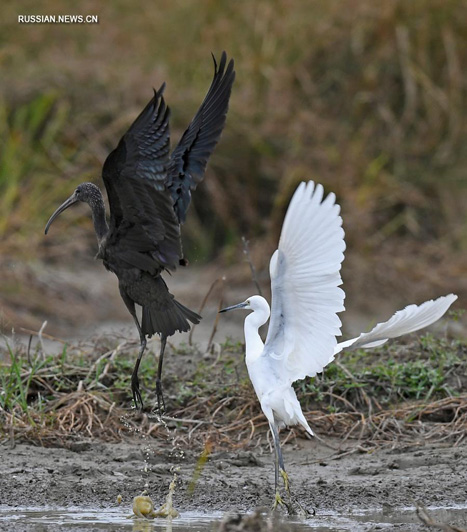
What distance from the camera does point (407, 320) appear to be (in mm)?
4836

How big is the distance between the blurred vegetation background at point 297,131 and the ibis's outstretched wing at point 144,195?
4572 mm

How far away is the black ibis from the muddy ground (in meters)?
0.48

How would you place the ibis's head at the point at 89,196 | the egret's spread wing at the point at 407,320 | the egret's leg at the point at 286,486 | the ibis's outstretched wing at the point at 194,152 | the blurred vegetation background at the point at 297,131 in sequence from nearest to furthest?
the egret's spread wing at the point at 407,320, the egret's leg at the point at 286,486, the ibis's head at the point at 89,196, the ibis's outstretched wing at the point at 194,152, the blurred vegetation background at the point at 297,131

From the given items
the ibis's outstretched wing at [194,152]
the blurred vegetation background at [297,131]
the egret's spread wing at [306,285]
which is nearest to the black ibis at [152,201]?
the ibis's outstretched wing at [194,152]

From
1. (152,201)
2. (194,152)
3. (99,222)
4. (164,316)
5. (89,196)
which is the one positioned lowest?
(164,316)

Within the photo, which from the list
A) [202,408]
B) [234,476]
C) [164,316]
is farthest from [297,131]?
[234,476]

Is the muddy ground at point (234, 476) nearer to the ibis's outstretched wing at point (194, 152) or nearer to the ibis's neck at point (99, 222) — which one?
the ibis's neck at point (99, 222)

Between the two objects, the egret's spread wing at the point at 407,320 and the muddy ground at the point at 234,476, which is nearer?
Result: the egret's spread wing at the point at 407,320

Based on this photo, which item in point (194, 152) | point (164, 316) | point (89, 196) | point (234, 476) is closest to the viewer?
point (164, 316)

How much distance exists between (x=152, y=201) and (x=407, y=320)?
1.36 metres

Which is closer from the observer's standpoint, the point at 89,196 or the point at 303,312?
→ the point at 303,312

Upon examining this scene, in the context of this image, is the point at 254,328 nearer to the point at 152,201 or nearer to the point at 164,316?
the point at 164,316

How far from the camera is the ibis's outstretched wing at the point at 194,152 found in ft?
19.4

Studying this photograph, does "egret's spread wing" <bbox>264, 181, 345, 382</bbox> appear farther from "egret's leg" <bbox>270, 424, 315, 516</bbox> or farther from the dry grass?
the dry grass
